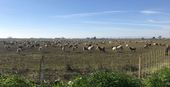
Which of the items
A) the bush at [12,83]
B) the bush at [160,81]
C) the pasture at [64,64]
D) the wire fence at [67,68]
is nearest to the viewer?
the bush at [12,83]

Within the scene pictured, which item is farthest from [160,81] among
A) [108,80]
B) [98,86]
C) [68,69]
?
[68,69]

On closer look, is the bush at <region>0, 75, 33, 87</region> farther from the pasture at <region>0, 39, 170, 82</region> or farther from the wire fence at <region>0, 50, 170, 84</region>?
the pasture at <region>0, 39, 170, 82</region>

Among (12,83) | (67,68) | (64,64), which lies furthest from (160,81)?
(64,64)

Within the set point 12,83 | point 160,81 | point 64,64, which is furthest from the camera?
point 64,64

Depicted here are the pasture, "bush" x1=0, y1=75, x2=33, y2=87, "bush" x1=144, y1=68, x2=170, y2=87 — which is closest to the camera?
"bush" x1=0, y1=75, x2=33, y2=87

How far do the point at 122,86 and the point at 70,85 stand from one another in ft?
5.46

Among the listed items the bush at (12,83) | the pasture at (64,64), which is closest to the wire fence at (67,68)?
the pasture at (64,64)

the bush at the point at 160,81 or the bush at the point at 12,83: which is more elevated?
the bush at the point at 12,83

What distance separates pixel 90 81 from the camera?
4.05m

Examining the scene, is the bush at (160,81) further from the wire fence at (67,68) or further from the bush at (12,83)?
the bush at (12,83)

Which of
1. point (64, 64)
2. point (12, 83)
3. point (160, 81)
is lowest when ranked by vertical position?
point (64, 64)

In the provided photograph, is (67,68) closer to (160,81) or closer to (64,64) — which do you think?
(64,64)

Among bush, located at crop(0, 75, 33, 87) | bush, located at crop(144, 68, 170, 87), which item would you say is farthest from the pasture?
bush, located at crop(0, 75, 33, 87)

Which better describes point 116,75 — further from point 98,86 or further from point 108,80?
point 98,86
